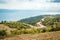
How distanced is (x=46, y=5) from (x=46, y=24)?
829 millimetres

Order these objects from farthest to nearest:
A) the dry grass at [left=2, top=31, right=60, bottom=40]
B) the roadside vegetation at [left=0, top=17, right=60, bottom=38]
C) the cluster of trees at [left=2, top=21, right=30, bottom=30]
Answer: the cluster of trees at [left=2, top=21, right=30, bottom=30], the roadside vegetation at [left=0, top=17, right=60, bottom=38], the dry grass at [left=2, top=31, right=60, bottom=40]

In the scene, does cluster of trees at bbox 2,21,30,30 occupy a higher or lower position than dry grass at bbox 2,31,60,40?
higher

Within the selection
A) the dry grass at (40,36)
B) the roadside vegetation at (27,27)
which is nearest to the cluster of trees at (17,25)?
the roadside vegetation at (27,27)

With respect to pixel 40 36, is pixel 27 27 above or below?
above

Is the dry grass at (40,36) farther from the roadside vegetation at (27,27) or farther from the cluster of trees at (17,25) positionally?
the cluster of trees at (17,25)

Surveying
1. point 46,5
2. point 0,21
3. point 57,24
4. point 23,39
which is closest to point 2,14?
point 0,21

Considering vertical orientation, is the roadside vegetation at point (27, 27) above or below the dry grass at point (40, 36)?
above

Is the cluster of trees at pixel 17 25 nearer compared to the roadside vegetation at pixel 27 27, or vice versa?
the roadside vegetation at pixel 27 27

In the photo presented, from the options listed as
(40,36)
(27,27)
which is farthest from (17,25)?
(40,36)

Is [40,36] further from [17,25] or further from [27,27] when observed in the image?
[17,25]

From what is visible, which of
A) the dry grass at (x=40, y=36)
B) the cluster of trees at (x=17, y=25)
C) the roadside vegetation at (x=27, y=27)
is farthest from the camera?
the cluster of trees at (x=17, y=25)

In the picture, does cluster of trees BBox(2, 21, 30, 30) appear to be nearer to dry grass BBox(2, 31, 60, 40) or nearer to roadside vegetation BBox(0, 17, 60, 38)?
roadside vegetation BBox(0, 17, 60, 38)

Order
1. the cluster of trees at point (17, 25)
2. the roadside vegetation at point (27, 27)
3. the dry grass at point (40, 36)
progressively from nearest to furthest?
the dry grass at point (40, 36)
the roadside vegetation at point (27, 27)
the cluster of trees at point (17, 25)

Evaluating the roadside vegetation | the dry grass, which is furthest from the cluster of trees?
the dry grass
